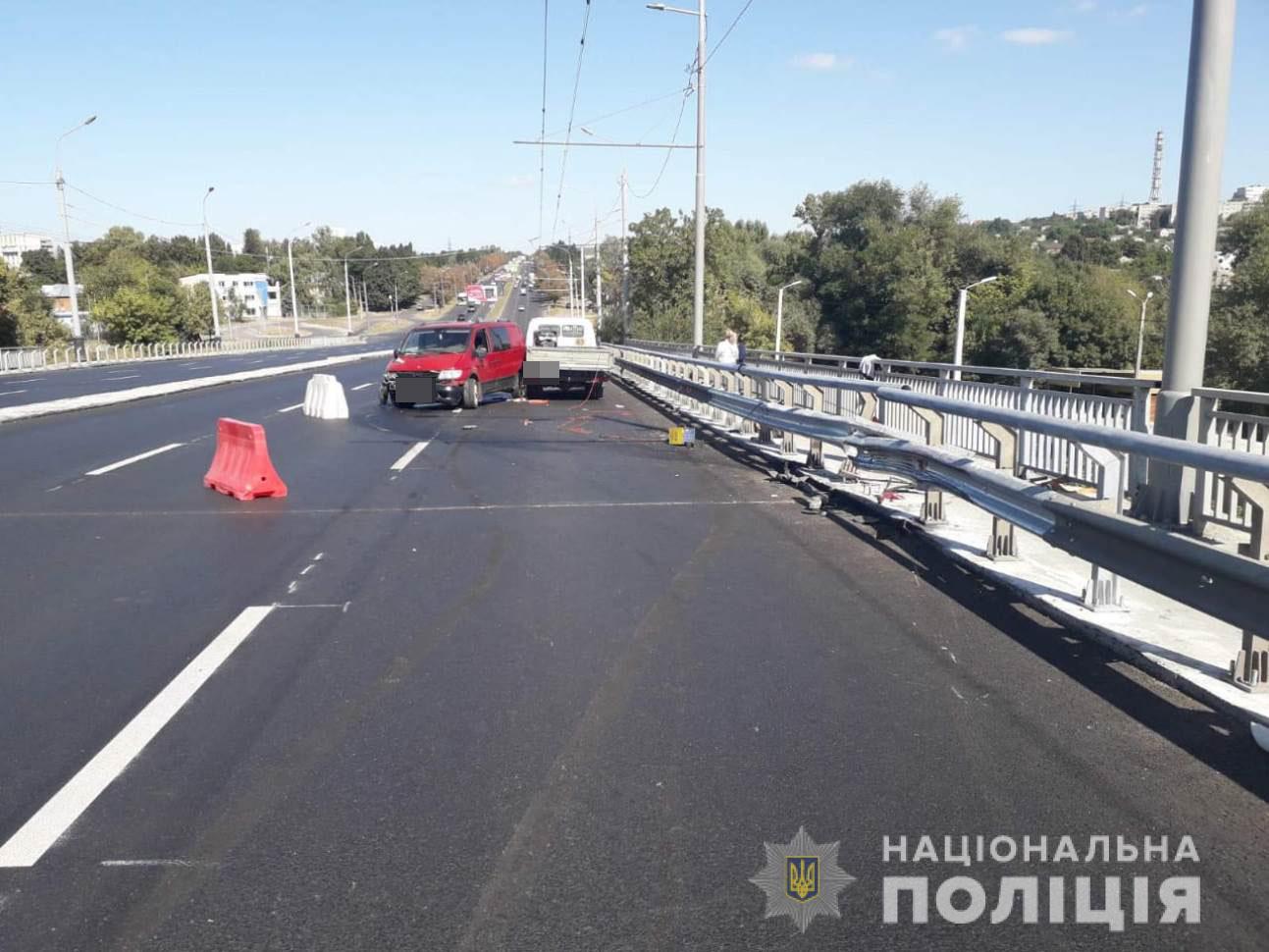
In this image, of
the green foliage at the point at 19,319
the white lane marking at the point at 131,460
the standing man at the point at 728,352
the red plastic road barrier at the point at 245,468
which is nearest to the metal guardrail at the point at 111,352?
the green foliage at the point at 19,319

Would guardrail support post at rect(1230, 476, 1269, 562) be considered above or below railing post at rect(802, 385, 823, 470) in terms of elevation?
above

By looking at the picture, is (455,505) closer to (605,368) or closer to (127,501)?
(127,501)

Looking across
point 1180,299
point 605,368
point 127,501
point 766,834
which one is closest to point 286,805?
point 766,834

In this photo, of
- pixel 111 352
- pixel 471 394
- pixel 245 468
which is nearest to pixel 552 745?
pixel 245 468

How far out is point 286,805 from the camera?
4062 mm

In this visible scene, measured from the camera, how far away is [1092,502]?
614 centimetres

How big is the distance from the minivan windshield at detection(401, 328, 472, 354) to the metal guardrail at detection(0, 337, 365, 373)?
32.4 meters

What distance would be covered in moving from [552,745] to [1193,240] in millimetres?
4977

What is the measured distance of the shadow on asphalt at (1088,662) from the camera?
4449 mm

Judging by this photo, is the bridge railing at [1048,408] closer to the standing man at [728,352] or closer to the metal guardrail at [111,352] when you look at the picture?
the standing man at [728,352]

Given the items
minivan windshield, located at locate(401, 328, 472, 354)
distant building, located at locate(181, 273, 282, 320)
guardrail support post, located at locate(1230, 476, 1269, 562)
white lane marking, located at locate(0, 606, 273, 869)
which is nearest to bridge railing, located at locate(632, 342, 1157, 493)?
guardrail support post, located at locate(1230, 476, 1269, 562)

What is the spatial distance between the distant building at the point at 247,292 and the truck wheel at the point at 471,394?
12051 cm

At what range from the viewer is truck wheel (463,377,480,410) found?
23.7m

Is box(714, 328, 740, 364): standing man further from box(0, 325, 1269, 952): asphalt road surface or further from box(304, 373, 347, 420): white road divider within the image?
box(0, 325, 1269, 952): asphalt road surface
